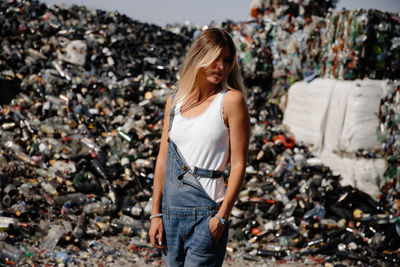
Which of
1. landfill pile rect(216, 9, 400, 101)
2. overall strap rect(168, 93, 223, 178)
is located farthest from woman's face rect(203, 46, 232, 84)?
landfill pile rect(216, 9, 400, 101)

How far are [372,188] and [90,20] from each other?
8.58 metres

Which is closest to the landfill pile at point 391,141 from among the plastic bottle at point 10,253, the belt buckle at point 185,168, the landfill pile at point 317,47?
the landfill pile at point 317,47

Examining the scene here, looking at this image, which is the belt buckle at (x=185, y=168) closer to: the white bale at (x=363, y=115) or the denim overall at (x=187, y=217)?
the denim overall at (x=187, y=217)

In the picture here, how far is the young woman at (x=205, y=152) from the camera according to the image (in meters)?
1.66

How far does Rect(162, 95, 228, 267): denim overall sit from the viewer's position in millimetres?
1668

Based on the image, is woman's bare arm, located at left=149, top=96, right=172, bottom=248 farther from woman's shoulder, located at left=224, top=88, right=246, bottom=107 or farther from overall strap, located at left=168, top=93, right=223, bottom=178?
woman's shoulder, located at left=224, top=88, right=246, bottom=107

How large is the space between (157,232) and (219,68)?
937 mm

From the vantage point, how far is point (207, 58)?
5.48 ft

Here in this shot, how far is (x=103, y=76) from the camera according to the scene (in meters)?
8.21

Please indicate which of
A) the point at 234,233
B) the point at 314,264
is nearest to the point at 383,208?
the point at 314,264

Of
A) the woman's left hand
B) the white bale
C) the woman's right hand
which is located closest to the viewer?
the woman's left hand

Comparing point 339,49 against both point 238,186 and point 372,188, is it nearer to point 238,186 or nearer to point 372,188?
point 372,188

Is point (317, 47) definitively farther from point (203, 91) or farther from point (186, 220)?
point (186, 220)

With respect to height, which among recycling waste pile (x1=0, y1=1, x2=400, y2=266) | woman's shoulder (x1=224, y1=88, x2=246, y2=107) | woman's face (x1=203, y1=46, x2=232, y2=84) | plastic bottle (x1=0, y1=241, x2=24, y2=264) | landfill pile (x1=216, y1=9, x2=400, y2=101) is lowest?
plastic bottle (x1=0, y1=241, x2=24, y2=264)
